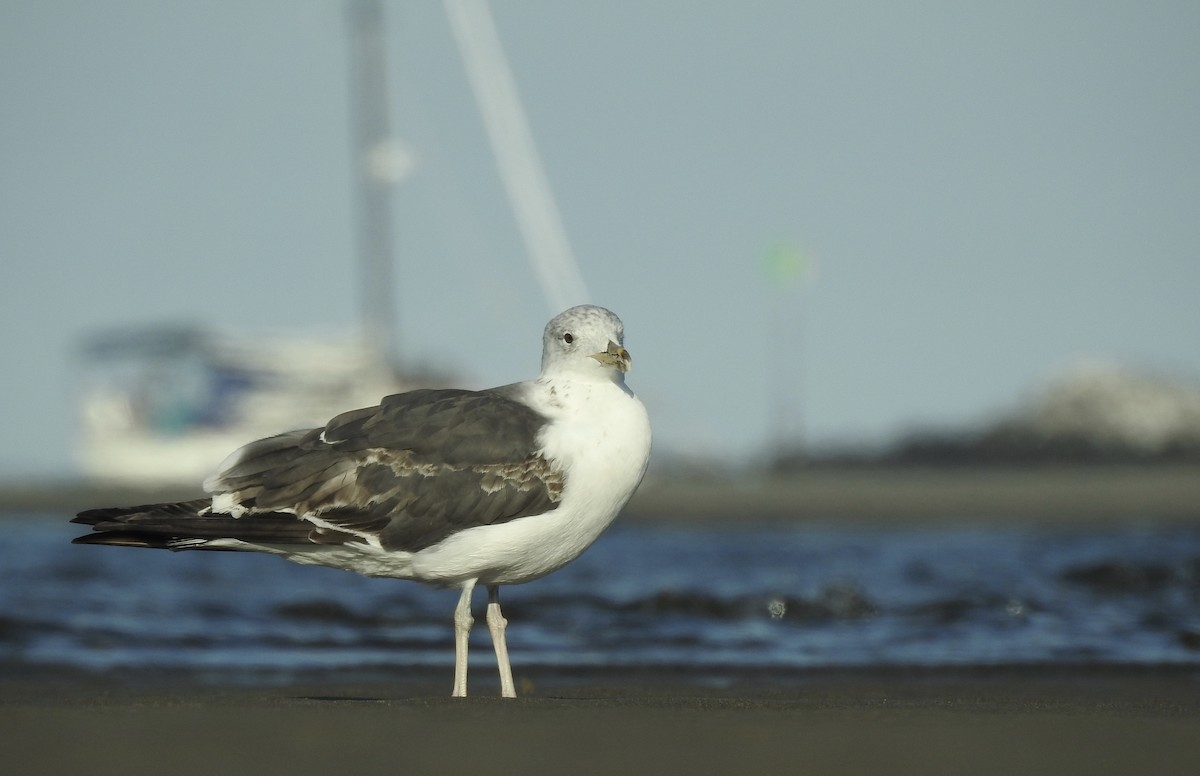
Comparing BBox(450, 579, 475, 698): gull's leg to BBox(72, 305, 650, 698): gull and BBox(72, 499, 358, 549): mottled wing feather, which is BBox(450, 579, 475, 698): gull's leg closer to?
BBox(72, 305, 650, 698): gull

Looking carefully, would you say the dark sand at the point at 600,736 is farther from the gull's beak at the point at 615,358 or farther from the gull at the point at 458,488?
the gull's beak at the point at 615,358

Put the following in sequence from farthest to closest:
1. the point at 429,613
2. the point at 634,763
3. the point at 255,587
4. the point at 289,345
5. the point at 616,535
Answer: the point at 289,345 → the point at 616,535 → the point at 255,587 → the point at 429,613 → the point at 634,763

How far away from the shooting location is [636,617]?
12.9 m

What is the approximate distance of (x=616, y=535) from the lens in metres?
30.4

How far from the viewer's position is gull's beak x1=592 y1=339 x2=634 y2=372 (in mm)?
7453

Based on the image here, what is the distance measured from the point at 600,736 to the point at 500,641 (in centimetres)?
214

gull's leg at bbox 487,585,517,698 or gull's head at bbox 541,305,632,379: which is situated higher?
gull's head at bbox 541,305,632,379

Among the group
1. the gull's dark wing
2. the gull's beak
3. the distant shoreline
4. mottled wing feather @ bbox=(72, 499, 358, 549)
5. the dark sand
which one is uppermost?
the distant shoreline

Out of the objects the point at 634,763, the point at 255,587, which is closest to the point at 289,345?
the point at 255,587

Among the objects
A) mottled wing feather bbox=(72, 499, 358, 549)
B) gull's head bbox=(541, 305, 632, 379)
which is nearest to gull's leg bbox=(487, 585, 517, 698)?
mottled wing feather bbox=(72, 499, 358, 549)

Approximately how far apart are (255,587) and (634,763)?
36.9ft

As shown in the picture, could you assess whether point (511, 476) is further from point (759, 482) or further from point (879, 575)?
point (759, 482)

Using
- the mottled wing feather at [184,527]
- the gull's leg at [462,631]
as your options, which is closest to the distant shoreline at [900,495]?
the gull's leg at [462,631]

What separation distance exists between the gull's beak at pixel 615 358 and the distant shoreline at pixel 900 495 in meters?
26.6
